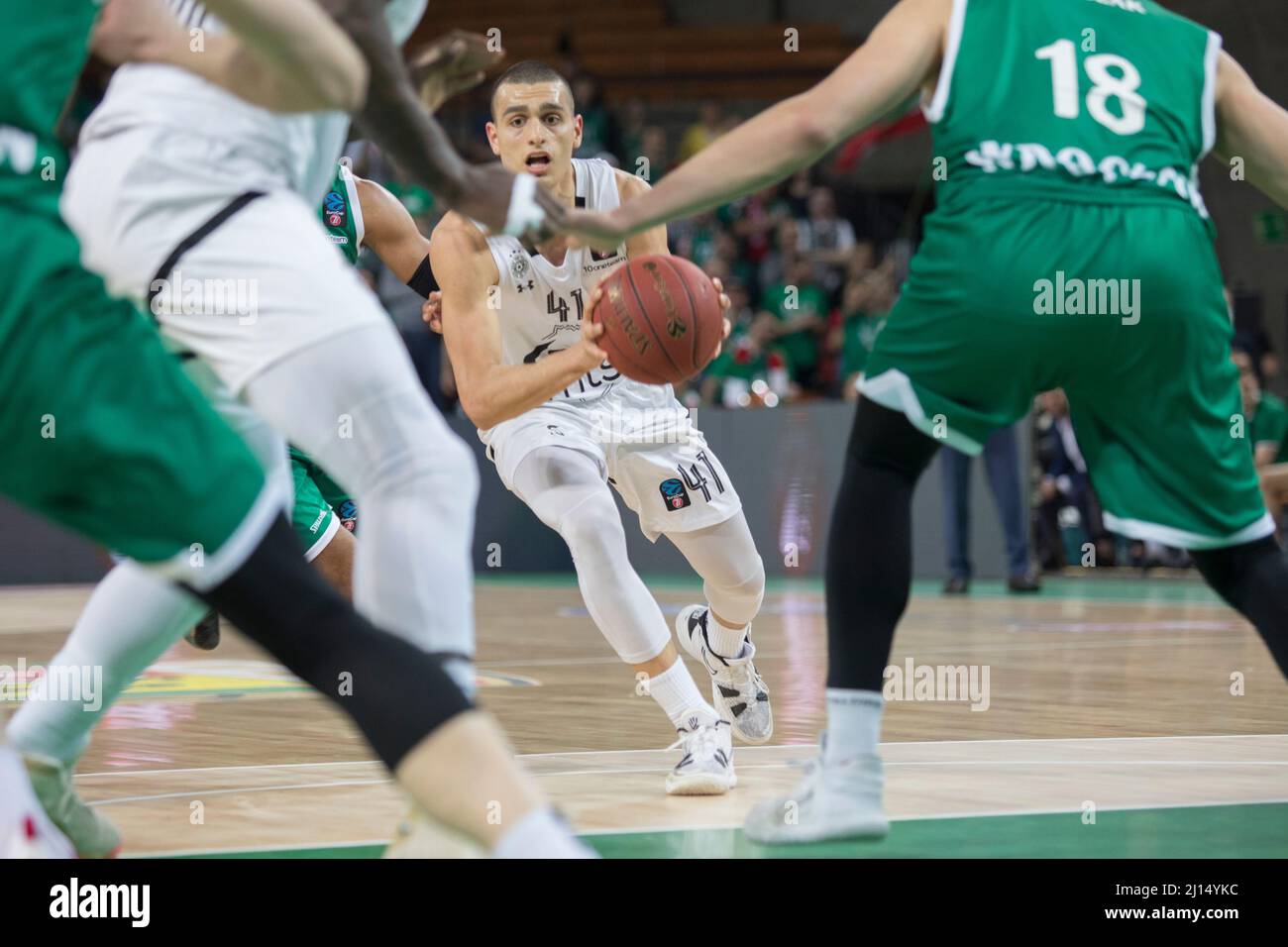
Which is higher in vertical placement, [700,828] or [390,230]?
[390,230]

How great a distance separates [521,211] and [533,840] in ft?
4.28

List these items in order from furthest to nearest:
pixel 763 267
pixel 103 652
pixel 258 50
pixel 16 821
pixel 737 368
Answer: pixel 763 267 → pixel 737 368 → pixel 103 652 → pixel 16 821 → pixel 258 50

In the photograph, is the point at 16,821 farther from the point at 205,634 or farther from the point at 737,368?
the point at 737,368

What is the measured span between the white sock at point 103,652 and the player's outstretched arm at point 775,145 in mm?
1146

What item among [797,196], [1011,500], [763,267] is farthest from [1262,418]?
[797,196]

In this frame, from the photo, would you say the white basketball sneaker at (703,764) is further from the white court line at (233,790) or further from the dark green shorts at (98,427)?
the dark green shorts at (98,427)

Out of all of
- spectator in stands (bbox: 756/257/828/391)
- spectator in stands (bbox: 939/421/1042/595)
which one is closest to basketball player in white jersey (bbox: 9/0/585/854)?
spectator in stands (bbox: 939/421/1042/595)

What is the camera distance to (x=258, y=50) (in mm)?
2604

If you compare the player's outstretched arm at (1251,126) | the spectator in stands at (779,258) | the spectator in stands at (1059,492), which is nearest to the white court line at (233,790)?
the player's outstretched arm at (1251,126)

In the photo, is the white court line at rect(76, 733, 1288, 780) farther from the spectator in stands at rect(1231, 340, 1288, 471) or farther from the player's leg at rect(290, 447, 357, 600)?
the spectator in stands at rect(1231, 340, 1288, 471)

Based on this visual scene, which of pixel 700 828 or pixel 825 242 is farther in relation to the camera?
pixel 825 242

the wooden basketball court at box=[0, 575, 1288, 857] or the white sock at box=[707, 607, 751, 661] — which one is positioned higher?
the white sock at box=[707, 607, 751, 661]

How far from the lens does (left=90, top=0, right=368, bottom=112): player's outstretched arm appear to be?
101 inches

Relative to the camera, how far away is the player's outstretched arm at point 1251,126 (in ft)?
12.4
